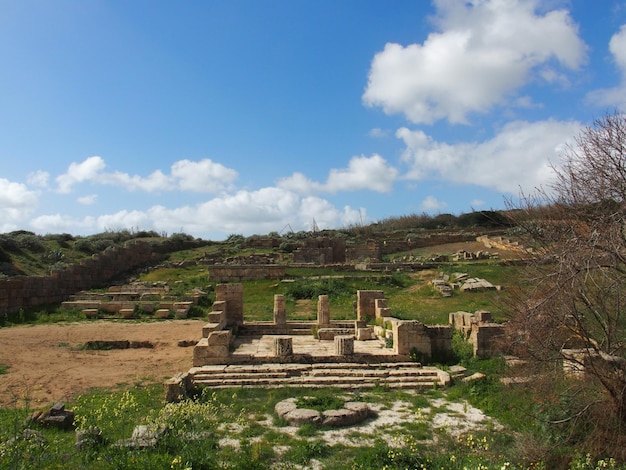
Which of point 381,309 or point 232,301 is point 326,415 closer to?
point 381,309

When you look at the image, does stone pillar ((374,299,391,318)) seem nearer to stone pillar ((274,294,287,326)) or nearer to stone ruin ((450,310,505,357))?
stone pillar ((274,294,287,326))

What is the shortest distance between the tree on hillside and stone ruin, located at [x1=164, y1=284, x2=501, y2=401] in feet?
15.0

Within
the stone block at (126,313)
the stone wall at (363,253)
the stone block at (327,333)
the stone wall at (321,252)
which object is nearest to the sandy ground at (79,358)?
the stone block at (126,313)

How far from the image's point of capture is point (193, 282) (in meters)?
29.4

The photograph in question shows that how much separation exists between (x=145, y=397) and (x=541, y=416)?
7.61 meters

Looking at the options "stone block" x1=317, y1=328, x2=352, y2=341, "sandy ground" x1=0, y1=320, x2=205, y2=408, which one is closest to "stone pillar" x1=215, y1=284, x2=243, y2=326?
"sandy ground" x1=0, y1=320, x2=205, y2=408

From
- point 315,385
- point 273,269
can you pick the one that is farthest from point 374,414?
point 273,269

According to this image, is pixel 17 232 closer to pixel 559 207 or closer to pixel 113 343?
pixel 113 343

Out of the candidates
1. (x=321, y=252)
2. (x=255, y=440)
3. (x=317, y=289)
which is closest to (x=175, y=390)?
(x=255, y=440)

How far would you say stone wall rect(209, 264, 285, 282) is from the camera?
2925cm

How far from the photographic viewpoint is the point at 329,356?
14.0m

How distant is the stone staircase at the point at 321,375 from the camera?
481 inches

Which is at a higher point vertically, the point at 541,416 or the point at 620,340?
the point at 620,340

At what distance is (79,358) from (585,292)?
44.5 feet
